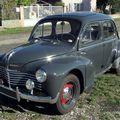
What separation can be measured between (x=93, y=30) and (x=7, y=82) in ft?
7.89

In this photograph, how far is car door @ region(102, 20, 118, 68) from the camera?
738 centimetres

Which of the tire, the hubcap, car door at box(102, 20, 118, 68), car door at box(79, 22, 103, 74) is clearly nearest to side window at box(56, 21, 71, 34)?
car door at box(79, 22, 103, 74)

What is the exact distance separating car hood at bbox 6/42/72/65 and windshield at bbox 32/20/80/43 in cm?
28

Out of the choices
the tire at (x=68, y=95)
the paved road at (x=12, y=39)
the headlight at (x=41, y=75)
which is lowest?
the paved road at (x=12, y=39)

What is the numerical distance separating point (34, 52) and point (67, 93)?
1.01 metres

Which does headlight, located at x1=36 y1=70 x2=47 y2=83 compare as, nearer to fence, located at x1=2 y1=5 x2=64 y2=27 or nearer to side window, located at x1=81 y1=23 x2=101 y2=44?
side window, located at x1=81 y1=23 x2=101 y2=44

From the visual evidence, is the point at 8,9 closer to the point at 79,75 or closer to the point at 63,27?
the point at 63,27

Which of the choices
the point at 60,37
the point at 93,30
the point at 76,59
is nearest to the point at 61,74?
the point at 76,59

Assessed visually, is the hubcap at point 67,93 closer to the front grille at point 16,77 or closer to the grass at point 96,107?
the grass at point 96,107

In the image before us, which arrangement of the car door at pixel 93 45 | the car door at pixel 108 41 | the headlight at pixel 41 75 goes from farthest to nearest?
the car door at pixel 108 41, the car door at pixel 93 45, the headlight at pixel 41 75

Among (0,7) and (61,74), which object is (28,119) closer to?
(61,74)

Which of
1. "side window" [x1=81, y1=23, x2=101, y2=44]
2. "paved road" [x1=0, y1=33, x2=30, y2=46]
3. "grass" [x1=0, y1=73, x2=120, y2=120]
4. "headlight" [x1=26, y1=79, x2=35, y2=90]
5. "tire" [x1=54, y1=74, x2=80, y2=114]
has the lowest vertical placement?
"paved road" [x1=0, y1=33, x2=30, y2=46]

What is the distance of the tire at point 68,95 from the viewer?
5.62 metres

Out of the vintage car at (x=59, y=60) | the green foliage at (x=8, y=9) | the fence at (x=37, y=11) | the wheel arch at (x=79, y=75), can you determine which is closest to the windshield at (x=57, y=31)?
the vintage car at (x=59, y=60)
